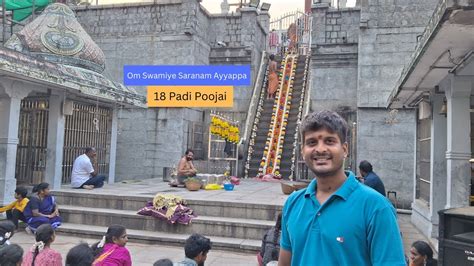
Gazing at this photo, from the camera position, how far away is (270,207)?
8.43 metres

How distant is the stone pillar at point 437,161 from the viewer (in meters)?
8.27

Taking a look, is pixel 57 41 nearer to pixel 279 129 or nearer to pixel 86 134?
pixel 86 134

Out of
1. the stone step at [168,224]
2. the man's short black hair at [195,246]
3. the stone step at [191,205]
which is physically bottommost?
the stone step at [168,224]

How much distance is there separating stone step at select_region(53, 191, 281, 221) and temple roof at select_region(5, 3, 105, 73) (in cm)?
442

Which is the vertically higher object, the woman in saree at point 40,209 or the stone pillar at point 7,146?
the stone pillar at point 7,146

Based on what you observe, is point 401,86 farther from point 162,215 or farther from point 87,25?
point 87,25

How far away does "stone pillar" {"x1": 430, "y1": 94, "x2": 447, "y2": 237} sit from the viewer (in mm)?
8266

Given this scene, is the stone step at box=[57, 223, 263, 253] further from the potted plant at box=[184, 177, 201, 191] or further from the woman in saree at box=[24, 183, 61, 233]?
the potted plant at box=[184, 177, 201, 191]

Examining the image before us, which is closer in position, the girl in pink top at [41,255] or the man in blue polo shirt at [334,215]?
the man in blue polo shirt at [334,215]

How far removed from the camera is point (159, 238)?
26.2 ft

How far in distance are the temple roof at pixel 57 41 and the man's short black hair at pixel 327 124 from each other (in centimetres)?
1143

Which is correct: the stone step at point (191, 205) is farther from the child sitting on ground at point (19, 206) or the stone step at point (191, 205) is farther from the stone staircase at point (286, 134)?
the stone staircase at point (286, 134)

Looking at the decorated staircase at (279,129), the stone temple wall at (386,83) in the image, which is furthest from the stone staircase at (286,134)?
the stone temple wall at (386,83)

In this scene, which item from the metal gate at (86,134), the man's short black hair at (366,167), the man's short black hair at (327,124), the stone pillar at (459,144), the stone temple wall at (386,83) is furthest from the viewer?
the stone temple wall at (386,83)
